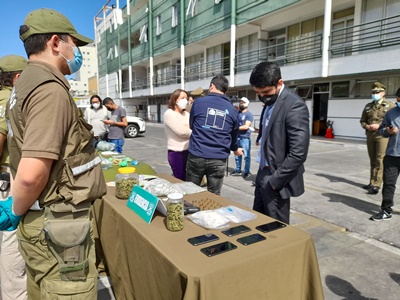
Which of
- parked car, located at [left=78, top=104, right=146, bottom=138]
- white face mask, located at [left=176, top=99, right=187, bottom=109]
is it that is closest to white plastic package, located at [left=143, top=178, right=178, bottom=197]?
white face mask, located at [left=176, top=99, right=187, bottom=109]

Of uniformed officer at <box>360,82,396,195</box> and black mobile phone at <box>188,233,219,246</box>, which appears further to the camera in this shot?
uniformed officer at <box>360,82,396,195</box>

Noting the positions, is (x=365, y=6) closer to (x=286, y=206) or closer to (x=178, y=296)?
(x=286, y=206)

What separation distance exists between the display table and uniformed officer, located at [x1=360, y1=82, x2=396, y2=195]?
14.0 feet

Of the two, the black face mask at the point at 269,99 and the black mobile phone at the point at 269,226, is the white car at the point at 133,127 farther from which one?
the black mobile phone at the point at 269,226

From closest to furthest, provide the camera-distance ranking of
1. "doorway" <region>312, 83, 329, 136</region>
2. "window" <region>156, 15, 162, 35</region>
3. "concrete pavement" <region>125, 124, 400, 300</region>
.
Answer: "concrete pavement" <region>125, 124, 400, 300</region>
"doorway" <region>312, 83, 329, 136</region>
"window" <region>156, 15, 162, 35</region>

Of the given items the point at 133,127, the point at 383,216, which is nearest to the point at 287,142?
the point at 383,216

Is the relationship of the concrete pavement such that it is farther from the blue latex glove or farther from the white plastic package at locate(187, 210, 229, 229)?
the blue latex glove

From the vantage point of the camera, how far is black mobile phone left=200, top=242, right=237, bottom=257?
1.50 m

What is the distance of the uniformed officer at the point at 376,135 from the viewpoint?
5160mm

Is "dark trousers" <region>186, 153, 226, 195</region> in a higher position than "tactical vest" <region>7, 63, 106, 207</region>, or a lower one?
lower

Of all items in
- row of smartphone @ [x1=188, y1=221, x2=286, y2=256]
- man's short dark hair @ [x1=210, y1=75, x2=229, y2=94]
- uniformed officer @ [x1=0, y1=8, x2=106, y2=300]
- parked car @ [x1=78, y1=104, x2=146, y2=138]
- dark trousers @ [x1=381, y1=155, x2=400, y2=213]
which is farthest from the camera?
parked car @ [x1=78, y1=104, x2=146, y2=138]

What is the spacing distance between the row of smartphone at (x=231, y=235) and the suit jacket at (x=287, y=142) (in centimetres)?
56

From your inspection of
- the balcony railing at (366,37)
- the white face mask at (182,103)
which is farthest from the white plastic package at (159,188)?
the balcony railing at (366,37)

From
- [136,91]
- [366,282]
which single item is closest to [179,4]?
[136,91]
